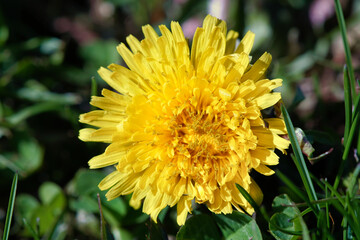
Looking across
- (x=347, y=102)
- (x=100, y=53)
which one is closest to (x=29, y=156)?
(x=100, y=53)

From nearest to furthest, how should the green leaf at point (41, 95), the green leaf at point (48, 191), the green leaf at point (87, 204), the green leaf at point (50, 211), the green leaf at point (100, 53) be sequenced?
the green leaf at point (87, 204) → the green leaf at point (50, 211) → the green leaf at point (48, 191) → the green leaf at point (41, 95) → the green leaf at point (100, 53)

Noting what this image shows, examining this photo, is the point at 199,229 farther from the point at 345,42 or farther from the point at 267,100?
the point at 345,42

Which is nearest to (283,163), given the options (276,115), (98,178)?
(276,115)

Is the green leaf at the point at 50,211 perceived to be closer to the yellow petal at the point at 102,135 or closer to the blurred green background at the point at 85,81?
the blurred green background at the point at 85,81

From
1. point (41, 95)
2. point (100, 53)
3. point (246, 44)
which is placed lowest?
point (246, 44)

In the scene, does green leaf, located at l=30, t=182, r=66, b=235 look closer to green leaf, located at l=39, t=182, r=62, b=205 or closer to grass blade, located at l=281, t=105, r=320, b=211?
green leaf, located at l=39, t=182, r=62, b=205

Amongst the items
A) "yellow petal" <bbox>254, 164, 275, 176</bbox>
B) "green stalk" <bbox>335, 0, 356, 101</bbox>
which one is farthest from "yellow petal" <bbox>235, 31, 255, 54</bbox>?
"yellow petal" <bbox>254, 164, 275, 176</bbox>

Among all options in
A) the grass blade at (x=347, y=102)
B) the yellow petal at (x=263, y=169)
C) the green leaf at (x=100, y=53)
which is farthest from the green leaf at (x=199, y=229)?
the green leaf at (x=100, y=53)
